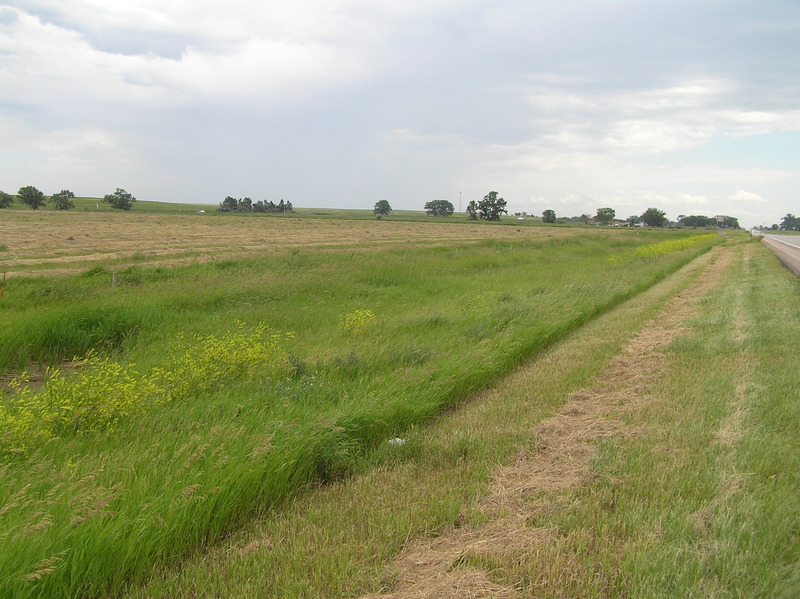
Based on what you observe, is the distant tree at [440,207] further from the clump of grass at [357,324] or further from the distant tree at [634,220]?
the clump of grass at [357,324]

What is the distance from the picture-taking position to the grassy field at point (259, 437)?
349 centimetres

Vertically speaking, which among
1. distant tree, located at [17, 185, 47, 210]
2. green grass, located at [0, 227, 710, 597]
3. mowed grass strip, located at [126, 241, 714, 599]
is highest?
distant tree, located at [17, 185, 47, 210]

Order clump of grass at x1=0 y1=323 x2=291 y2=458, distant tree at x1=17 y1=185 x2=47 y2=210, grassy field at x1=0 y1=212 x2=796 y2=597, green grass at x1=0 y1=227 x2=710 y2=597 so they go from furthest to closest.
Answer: distant tree at x1=17 y1=185 x2=47 y2=210, clump of grass at x1=0 y1=323 x2=291 y2=458, green grass at x1=0 y1=227 x2=710 y2=597, grassy field at x1=0 y1=212 x2=796 y2=597

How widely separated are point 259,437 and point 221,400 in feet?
4.39

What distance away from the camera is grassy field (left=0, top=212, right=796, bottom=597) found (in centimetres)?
349

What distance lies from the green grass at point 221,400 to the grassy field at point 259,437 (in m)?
0.02

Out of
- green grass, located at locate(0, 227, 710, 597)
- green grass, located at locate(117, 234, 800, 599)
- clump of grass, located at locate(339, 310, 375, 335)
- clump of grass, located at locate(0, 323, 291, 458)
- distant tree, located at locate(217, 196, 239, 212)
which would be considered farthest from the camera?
distant tree, located at locate(217, 196, 239, 212)

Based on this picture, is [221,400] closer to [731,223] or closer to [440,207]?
[440,207]

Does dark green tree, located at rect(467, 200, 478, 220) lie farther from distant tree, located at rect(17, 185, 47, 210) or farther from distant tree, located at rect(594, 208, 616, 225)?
distant tree, located at rect(17, 185, 47, 210)

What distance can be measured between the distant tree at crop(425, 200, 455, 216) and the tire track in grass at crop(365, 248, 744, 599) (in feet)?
582

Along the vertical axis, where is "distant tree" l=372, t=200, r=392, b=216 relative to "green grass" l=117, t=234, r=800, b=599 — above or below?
above

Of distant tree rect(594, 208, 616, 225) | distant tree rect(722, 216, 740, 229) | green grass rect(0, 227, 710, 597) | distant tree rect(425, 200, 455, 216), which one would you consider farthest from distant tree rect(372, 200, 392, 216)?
green grass rect(0, 227, 710, 597)

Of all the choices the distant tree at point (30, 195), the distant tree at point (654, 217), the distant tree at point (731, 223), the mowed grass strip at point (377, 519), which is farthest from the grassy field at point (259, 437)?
the distant tree at point (731, 223)

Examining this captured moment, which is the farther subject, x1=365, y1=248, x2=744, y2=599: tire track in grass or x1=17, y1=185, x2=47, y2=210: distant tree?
x1=17, y1=185, x2=47, y2=210: distant tree
